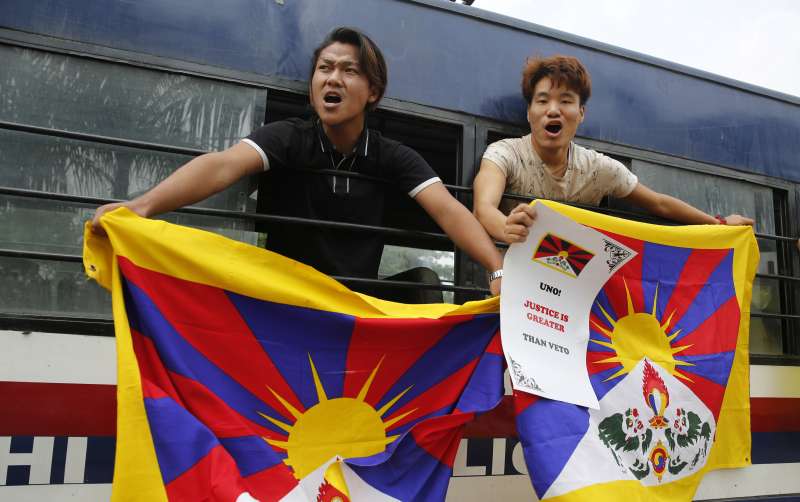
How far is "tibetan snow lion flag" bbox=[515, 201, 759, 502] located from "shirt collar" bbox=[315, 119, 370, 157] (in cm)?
75

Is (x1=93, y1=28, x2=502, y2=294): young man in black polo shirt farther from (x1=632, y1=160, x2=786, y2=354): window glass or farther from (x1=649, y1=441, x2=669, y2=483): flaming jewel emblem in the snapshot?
(x1=632, y1=160, x2=786, y2=354): window glass

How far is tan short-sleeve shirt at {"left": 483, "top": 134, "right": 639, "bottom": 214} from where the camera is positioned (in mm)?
2740

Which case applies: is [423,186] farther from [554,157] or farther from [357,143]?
[554,157]

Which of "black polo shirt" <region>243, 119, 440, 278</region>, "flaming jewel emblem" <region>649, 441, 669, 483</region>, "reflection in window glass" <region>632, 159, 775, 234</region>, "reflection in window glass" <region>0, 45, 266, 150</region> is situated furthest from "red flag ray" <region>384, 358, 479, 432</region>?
"reflection in window glass" <region>632, 159, 775, 234</region>

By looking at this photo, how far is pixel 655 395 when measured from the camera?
2.43 metres

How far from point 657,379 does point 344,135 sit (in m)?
1.56

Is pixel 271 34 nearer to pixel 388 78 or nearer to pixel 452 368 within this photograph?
pixel 388 78

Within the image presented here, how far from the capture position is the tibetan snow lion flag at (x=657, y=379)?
6.92 feet

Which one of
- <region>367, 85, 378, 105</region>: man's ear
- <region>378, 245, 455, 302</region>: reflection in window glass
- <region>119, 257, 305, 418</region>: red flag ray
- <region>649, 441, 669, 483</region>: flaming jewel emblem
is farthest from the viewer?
<region>378, 245, 455, 302</region>: reflection in window glass

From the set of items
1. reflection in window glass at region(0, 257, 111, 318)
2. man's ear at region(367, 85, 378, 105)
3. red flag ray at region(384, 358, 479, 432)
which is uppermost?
man's ear at region(367, 85, 378, 105)

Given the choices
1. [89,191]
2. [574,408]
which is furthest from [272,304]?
[574,408]

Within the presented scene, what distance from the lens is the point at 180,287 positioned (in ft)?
6.45

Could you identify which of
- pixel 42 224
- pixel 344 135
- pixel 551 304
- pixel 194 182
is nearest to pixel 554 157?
pixel 551 304

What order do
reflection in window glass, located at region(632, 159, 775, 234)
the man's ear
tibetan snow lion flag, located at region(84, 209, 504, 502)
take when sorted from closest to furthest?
tibetan snow lion flag, located at region(84, 209, 504, 502)
the man's ear
reflection in window glass, located at region(632, 159, 775, 234)
